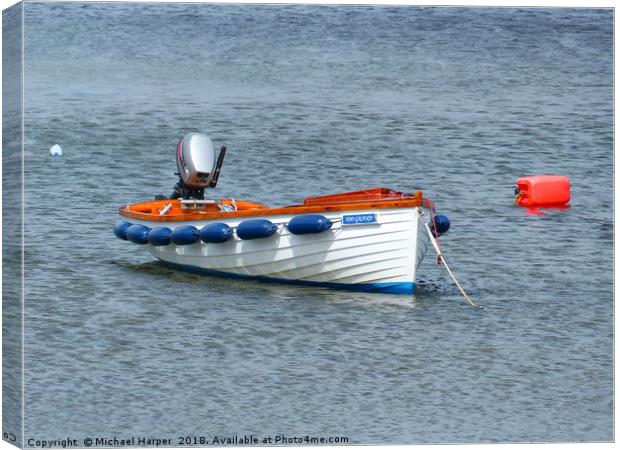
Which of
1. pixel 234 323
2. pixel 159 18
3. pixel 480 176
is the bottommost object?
pixel 234 323

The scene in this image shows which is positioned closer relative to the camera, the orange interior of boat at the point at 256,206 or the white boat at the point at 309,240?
the orange interior of boat at the point at 256,206

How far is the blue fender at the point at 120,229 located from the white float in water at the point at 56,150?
3.36 m

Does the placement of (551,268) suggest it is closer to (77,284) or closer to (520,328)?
(520,328)

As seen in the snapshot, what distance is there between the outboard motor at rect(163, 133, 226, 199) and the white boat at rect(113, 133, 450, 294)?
12 millimetres

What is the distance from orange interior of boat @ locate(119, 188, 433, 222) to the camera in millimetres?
25016

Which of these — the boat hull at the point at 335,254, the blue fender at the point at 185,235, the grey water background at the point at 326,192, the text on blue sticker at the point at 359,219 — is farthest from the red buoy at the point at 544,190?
the blue fender at the point at 185,235

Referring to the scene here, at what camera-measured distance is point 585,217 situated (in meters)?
23.6

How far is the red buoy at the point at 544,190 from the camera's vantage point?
2416cm

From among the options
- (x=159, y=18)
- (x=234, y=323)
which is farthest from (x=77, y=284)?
(x=159, y=18)

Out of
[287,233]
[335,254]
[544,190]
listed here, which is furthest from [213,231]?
[544,190]

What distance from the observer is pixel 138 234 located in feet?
86.5

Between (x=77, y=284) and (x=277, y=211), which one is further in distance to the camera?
(x=277, y=211)

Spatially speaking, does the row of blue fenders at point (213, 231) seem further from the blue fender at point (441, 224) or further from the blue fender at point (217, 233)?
the blue fender at point (441, 224)

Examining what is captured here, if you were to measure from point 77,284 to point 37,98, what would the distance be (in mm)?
3094
